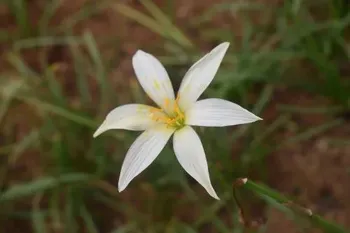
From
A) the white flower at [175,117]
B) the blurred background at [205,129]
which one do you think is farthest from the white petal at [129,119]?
the blurred background at [205,129]

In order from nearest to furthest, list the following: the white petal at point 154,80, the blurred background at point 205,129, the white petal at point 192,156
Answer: the white petal at point 192,156 → the white petal at point 154,80 → the blurred background at point 205,129

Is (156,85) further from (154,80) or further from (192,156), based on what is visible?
(192,156)

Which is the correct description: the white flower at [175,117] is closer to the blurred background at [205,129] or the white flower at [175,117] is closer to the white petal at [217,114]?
the white petal at [217,114]

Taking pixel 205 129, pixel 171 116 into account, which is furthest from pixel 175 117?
pixel 205 129

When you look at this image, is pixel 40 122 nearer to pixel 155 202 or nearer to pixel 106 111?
pixel 106 111

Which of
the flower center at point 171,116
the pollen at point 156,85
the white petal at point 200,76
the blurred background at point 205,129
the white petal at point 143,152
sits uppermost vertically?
the white petal at point 200,76

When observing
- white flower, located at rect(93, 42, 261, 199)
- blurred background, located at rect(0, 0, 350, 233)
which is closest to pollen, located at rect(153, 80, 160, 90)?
white flower, located at rect(93, 42, 261, 199)
